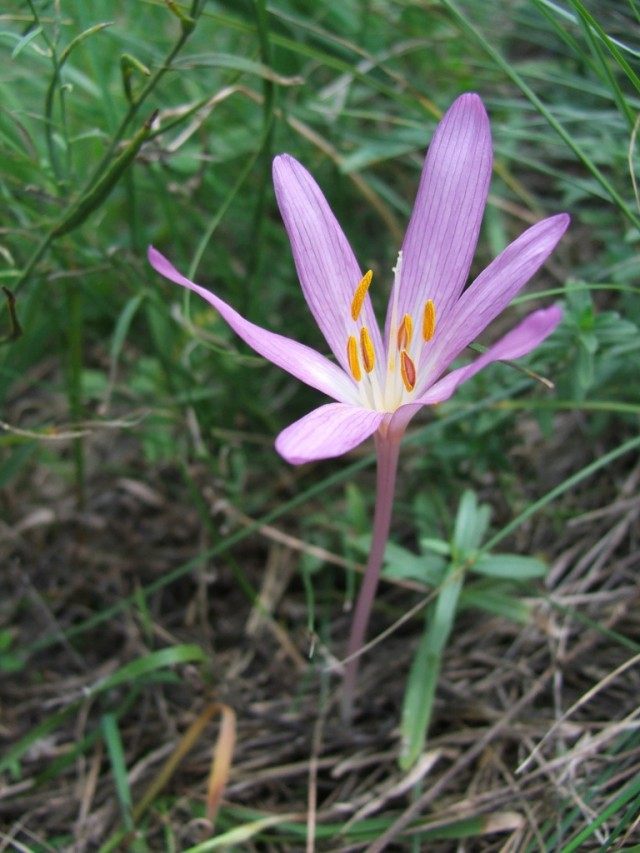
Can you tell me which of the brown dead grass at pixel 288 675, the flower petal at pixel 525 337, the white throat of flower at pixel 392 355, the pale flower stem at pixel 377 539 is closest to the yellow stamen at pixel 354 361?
the white throat of flower at pixel 392 355

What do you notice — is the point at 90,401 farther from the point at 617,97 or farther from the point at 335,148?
the point at 617,97

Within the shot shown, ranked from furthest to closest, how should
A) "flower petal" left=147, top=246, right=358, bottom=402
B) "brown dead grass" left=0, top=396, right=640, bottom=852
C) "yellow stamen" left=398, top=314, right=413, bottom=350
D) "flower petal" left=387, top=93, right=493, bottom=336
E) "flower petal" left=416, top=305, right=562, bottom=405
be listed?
"brown dead grass" left=0, top=396, right=640, bottom=852, "yellow stamen" left=398, top=314, right=413, bottom=350, "flower petal" left=387, top=93, right=493, bottom=336, "flower petal" left=147, top=246, right=358, bottom=402, "flower petal" left=416, top=305, right=562, bottom=405

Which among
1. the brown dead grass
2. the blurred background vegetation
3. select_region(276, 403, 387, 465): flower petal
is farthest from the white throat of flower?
the brown dead grass

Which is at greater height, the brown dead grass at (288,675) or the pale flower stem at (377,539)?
the pale flower stem at (377,539)

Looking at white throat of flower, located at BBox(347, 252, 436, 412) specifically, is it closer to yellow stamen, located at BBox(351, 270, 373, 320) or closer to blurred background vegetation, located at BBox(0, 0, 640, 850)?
yellow stamen, located at BBox(351, 270, 373, 320)

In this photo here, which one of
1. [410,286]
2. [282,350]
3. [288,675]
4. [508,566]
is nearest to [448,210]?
[410,286]

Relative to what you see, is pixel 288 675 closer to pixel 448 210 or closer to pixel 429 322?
pixel 429 322

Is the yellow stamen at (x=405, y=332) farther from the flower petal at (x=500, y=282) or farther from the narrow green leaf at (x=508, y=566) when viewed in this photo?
the narrow green leaf at (x=508, y=566)
